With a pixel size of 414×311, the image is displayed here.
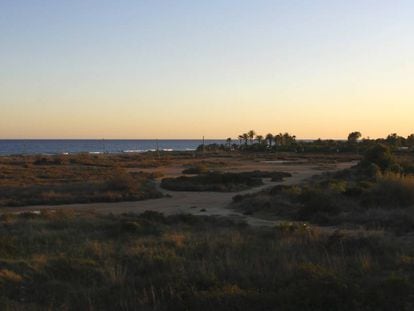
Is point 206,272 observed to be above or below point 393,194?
above

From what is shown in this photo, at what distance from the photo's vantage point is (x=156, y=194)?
123 feet

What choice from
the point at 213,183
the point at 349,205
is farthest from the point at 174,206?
the point at 213,183

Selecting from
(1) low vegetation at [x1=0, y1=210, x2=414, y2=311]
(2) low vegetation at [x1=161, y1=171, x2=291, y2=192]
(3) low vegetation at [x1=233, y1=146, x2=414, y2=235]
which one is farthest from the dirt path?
(1) low vegetation at [x1=0, y1=210, x2=414, y2=311]

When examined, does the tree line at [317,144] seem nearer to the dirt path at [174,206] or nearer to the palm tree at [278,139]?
the palm tree at [278,139]

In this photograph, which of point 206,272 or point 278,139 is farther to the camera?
point 278,139

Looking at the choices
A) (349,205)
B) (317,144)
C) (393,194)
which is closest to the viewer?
(349,205)

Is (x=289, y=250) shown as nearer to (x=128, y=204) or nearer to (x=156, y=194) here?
(x=128, y=204)

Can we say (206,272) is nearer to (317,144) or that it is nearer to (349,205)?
(349,205)

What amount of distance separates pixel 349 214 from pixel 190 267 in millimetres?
13967

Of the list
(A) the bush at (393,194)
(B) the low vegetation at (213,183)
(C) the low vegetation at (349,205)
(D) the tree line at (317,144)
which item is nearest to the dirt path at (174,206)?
(C) the low vegetation at (349,205)

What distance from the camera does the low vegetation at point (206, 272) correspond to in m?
8.59

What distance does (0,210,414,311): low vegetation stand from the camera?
28.2 feet

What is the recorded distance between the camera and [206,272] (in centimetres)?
1041

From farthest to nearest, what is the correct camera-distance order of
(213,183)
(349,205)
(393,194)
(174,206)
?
(213,183) → (174,206) → (393,194) → (349,205)
